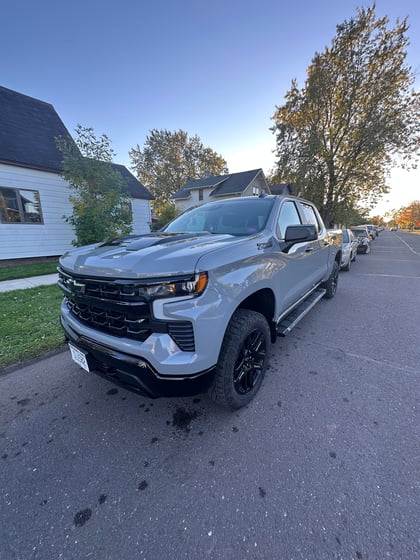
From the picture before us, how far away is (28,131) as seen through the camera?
33.5ft

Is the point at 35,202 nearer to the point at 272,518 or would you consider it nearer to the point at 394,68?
the point at 272,518

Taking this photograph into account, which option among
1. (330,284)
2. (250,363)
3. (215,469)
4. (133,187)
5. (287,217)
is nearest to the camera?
(215,469)

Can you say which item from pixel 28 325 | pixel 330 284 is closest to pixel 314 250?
pixel 330 284

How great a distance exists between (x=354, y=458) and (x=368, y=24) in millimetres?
23129

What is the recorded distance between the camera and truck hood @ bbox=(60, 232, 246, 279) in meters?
1.51

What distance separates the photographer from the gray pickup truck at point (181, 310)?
151 cm

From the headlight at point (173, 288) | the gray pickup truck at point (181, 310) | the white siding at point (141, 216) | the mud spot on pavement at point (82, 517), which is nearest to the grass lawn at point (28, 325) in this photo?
the gray pickup truck at point (181, 310)

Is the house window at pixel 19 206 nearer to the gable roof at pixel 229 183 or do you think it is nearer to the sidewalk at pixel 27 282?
→ the sidewalk at pixel 27 282

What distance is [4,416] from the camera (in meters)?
2.14

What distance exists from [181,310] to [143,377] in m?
0.52

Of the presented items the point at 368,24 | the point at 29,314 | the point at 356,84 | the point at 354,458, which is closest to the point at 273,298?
the point at 354,458

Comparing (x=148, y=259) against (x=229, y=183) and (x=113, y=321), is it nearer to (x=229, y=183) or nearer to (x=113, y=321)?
(x=113, y=321)

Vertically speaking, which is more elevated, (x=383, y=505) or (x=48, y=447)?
(x=383, y=505)

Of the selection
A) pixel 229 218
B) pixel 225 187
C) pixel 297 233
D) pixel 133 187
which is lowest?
pixel 297 233
